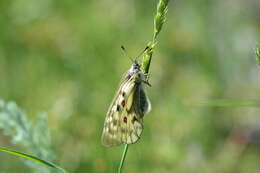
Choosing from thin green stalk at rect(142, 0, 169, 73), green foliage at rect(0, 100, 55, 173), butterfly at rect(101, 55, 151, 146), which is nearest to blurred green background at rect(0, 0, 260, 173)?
green foliage at rect(0, 100, 55, 173)

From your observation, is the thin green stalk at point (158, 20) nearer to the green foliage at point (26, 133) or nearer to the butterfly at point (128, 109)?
the butterfly at point (128, 109)

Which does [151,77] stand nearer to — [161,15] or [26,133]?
[26,133]

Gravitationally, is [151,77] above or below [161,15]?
above

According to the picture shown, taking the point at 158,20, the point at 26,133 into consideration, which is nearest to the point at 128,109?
Answer: the point at 26,133

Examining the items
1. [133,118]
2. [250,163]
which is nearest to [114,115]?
[133,118]

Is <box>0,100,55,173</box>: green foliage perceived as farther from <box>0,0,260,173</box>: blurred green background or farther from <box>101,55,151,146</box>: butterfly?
<box>0,0,260,173</box>: blurred green background

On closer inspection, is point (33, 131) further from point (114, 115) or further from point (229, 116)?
point (229, 116)

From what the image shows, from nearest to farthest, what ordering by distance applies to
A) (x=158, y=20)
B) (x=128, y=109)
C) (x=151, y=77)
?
(x=158, y=20) → (x=128, y=109) → (x=151, y=77)
